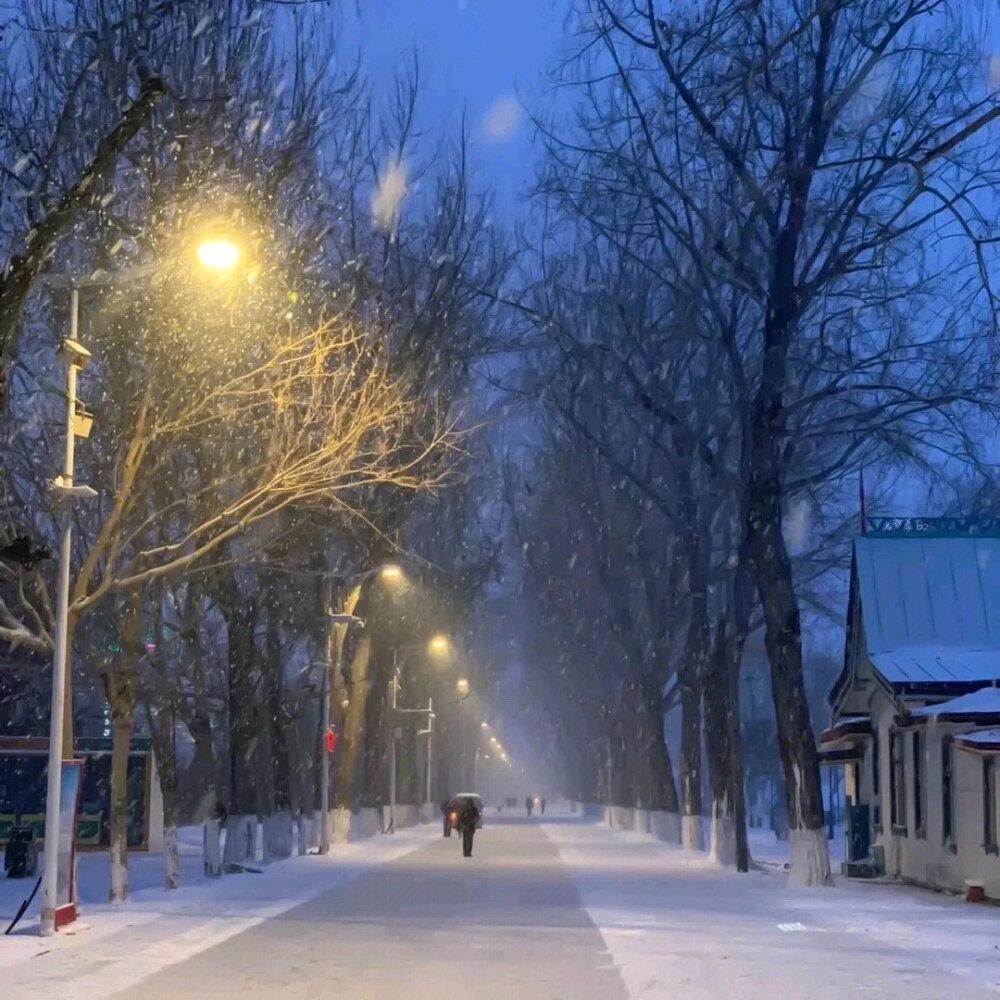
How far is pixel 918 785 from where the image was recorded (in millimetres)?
34219

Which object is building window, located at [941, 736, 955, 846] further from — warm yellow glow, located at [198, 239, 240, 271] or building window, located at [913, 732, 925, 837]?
warm yellow glow, located at [198, 239, 240, 271]

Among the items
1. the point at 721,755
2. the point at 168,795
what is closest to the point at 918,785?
the point at 721,755

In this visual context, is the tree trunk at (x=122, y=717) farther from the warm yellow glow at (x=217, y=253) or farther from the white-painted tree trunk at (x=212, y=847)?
the white-painted tree trunk at (x=212, y=847)

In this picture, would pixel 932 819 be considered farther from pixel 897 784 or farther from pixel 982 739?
pixel 982 739

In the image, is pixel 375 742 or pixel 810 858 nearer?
pixel 810 858

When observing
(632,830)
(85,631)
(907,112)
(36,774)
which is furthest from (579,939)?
(632,830)

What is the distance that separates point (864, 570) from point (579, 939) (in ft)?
62.0

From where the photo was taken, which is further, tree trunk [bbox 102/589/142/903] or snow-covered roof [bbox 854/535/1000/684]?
snow-covered roof [bbox 854/535/1000/684]

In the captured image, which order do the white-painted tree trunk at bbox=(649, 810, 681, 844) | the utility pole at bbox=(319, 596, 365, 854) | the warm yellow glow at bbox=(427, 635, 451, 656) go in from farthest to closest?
the warm yellow glow at bbox=(427, 635, 451, 656)
the white-painted tree trunk at bbox=(649, 810, 681, 844)
the utility pole at bbox=(319, 596, 365, 854)

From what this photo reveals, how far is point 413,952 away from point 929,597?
2090 cm

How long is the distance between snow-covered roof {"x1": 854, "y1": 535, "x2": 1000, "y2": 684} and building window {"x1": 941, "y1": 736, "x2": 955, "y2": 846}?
331 centimetres

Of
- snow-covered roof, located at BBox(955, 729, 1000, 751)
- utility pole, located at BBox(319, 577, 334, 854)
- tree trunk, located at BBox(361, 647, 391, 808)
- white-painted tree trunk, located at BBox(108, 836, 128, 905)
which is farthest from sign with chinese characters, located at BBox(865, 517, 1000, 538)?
tree trunk, located at BBox(361, 647, 391, 808)

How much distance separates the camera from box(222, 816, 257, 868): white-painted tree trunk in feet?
124

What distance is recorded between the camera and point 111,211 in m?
26.6
